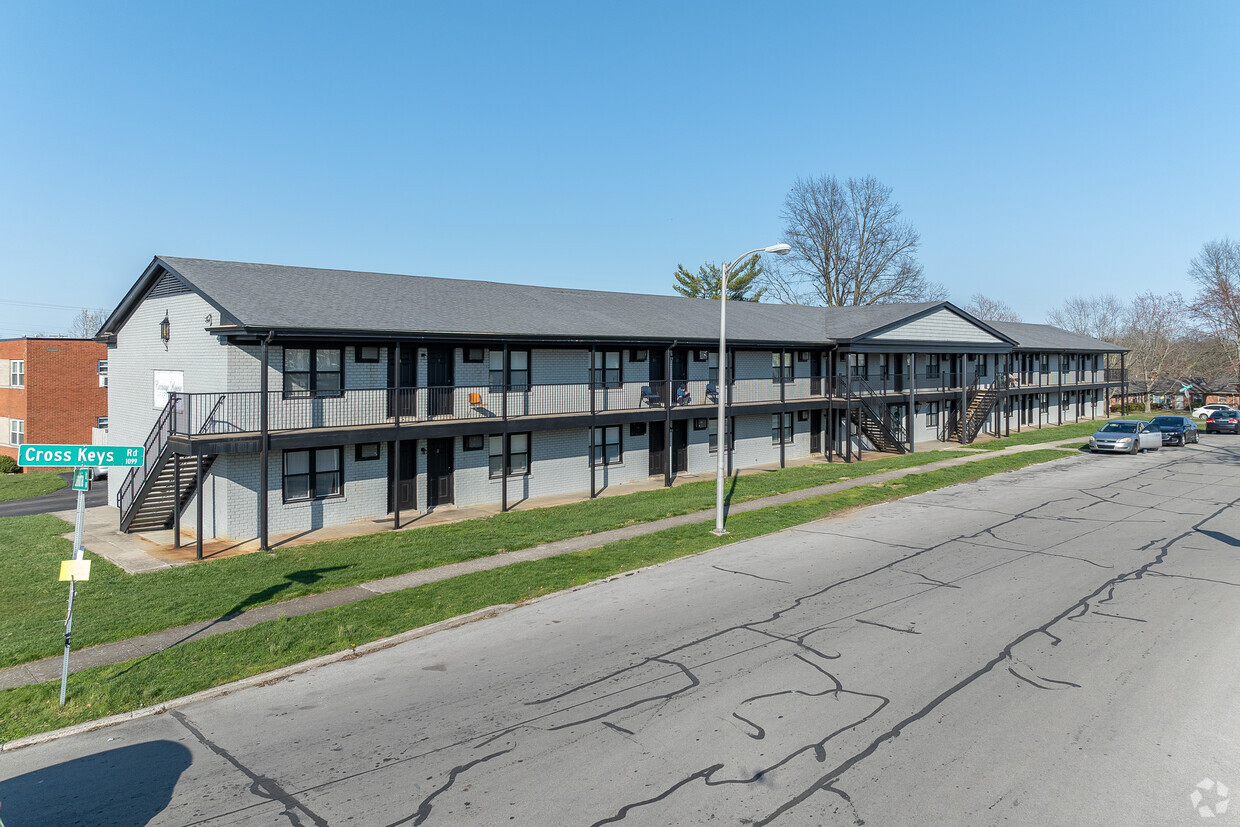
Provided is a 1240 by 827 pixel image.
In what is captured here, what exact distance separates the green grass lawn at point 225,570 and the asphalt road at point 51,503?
3.02m

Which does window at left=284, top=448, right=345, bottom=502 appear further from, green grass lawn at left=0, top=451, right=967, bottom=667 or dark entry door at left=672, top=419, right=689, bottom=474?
dark entry door at left=672, top=419, right=689, bottom=474

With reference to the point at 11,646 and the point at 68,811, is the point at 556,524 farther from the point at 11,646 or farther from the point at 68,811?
the point at 68,811

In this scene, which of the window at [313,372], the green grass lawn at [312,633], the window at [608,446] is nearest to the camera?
the green grass lawn at [312,633]

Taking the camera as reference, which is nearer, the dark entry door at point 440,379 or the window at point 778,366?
the dark entry door at point 440,379

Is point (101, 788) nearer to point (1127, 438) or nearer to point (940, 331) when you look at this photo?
point (940, 331)

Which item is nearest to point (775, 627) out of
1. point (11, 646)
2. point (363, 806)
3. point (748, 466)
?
point (363, 806)

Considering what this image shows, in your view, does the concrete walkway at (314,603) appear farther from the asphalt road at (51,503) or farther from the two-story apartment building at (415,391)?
the asphalt road at (51,503)

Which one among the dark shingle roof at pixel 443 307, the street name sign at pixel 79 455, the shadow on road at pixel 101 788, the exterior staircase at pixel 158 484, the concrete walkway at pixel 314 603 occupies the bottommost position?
the shadow on road at pixel 101 788

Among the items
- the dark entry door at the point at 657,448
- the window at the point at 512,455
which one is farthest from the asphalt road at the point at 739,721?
the dark entry door at the point at 657,448

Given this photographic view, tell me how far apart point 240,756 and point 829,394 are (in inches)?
1103

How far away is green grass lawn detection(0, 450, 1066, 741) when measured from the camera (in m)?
9.19

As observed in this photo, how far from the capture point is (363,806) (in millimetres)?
6785

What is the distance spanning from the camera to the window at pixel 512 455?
939 inches

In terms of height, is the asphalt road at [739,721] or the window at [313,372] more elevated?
the window at [313,372]
